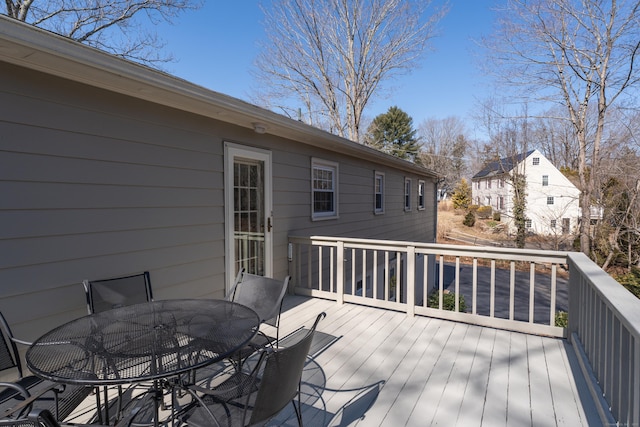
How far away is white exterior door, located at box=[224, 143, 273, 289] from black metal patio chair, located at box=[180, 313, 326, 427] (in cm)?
235

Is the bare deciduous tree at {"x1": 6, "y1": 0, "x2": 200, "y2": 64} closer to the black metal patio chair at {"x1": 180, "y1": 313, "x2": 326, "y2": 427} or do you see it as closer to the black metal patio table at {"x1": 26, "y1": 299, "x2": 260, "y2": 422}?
the black metal patio table at {"x1": 26, "y1": 299, "x2": 260, "y2": 422}

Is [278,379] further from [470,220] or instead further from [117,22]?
[470,220]

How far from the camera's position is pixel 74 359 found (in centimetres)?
156

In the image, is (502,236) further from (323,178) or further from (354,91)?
(323,178)

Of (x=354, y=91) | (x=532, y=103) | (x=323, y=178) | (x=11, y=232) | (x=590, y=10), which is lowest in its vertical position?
(x=11, y=232)

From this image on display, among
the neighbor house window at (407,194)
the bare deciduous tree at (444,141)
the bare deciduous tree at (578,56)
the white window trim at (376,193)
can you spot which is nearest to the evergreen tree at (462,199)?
the bare deciduous tree at (444,141)

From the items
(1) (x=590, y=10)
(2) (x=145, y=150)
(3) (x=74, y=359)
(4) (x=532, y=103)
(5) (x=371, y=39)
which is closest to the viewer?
(3) (x=74, y=359)

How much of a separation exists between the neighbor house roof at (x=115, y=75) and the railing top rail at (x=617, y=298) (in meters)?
3.21

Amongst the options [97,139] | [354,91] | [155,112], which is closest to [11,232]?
[97,139]

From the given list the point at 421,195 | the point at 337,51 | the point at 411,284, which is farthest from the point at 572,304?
the point at 337,51

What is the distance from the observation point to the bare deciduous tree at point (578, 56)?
9.45 meters

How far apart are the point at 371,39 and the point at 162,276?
41.1 ft

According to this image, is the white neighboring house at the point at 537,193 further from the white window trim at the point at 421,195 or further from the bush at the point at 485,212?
the white window trim at the point at 421,195

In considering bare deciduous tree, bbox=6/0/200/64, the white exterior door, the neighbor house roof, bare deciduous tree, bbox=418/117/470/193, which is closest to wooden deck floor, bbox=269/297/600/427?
the white exterior door
